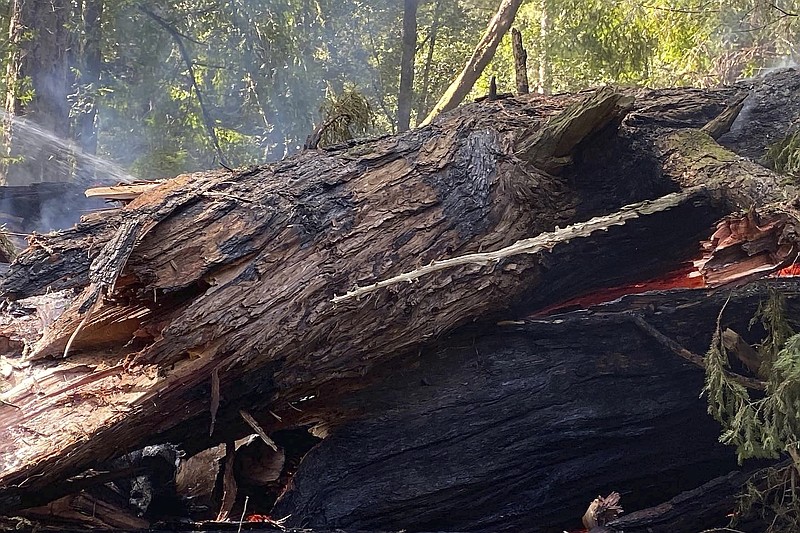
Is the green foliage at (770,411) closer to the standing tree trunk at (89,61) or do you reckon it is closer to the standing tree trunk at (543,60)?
the standing tree trunk at (89,61)

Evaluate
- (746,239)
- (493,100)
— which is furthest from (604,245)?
(493,100)

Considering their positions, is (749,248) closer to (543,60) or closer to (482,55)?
(482,55)

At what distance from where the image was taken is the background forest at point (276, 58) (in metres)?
8.38

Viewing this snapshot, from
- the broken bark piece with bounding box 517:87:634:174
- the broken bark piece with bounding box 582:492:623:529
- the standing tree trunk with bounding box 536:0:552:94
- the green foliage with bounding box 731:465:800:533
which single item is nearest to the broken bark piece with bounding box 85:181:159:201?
the broken bark piece with bounding box 517:87:634:174

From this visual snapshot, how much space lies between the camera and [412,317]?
3.12m

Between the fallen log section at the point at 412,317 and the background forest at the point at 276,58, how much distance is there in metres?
3.89

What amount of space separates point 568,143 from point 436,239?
2.95ft

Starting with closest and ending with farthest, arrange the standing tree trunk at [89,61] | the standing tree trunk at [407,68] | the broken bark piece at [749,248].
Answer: the broken bark piece at [749,248]
the standing tree trunk at [89,61]
the standing tree trunk at [407,68]

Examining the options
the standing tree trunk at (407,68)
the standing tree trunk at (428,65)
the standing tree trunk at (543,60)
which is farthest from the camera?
the standing tree trunk at (428,65)

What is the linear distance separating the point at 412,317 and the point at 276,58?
351 inches

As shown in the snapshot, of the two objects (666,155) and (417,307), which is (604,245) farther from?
(417,307)

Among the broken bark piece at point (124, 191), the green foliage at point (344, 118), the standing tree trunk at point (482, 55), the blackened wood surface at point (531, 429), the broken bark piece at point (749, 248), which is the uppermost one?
the standing tree trunk at point (482, 55)

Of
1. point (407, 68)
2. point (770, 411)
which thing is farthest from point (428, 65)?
point (770, 411)

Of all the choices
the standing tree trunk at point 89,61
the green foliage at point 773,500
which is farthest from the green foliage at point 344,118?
the standing tree trunk at point 89,61
